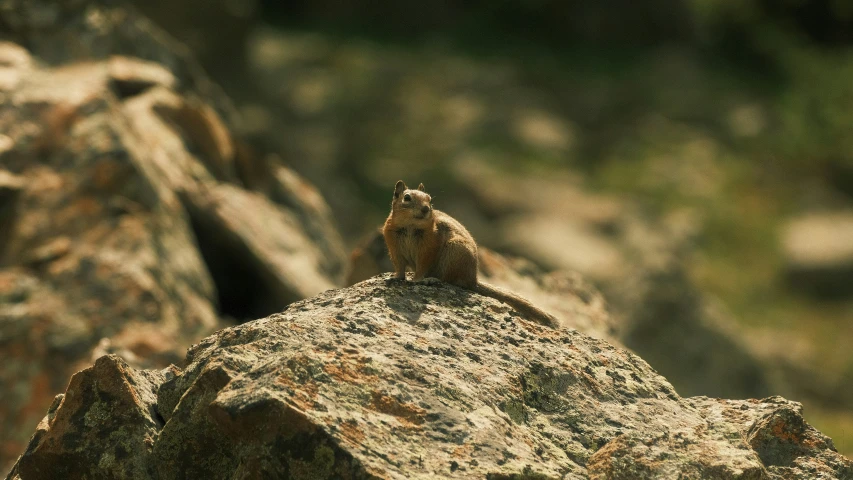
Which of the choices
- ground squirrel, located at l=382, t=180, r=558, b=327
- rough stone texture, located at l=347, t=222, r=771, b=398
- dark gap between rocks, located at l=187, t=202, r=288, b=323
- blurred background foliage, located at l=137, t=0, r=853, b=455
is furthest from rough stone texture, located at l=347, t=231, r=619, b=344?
blurred background foliage, located at l=137, t=0, r=853, b=455

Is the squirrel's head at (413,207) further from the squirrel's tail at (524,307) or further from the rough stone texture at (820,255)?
the rough stone texture at (820,255)

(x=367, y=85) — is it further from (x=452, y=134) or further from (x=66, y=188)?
(x=66, y=188)

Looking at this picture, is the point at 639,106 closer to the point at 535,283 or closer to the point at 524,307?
the point at 535,283

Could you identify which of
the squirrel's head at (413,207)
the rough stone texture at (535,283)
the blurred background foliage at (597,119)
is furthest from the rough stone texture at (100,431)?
the blurred background foliage at (597,119)

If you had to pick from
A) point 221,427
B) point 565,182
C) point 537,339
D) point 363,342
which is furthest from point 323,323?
point 565,182

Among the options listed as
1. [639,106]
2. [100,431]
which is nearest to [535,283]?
[100,431]

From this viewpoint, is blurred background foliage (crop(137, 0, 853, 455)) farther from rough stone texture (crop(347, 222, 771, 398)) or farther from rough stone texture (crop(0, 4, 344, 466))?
rough stone texture (crop(0, 4, 344, 466))
